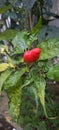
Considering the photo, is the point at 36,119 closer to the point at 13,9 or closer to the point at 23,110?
the point at 23,110

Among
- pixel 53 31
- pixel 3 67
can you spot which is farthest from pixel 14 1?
pixel 3 67

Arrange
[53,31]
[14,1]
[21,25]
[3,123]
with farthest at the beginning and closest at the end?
1. [3,123]
2. [21,25]
3. [14,1]
4. [53,31]

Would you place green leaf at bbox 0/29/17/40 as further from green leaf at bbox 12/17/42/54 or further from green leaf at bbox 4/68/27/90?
green leaf at bbox 4/68/27/90

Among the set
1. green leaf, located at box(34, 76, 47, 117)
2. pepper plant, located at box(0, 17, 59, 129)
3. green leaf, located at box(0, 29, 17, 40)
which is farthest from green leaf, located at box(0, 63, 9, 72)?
green leaf, located at box(0, 29, 17, 40)

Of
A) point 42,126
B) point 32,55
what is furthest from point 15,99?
point 42,126

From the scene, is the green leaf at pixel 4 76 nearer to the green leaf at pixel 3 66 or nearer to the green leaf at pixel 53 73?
the green leaf at pixel 3 66

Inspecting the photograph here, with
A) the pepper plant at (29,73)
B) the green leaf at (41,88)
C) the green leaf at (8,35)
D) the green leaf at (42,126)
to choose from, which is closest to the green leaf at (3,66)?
the pepper plant at (29,73)
